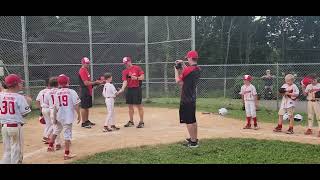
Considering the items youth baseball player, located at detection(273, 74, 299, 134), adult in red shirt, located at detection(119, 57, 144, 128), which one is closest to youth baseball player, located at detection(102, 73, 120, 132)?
adult in red shirt, located at detection(119, 57, 144, 128)

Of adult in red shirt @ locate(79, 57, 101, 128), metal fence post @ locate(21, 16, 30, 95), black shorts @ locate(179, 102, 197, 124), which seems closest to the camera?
black shorts @ locate(179, 102, 197, 124)

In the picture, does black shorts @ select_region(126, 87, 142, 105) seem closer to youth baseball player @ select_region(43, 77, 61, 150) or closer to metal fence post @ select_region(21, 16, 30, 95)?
youth baseball player @ select_region(43, 77, 61, 150)

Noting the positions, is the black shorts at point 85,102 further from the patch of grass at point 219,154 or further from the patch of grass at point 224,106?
the patch of grass at point 224,106

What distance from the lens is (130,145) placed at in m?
8.35

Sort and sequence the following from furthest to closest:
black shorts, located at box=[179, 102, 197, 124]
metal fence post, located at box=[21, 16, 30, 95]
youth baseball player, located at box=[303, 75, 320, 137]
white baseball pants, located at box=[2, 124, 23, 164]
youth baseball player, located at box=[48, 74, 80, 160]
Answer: metal fence post, located at box=[21, 16, 30, 95], youth baseball player, located at box=[303, 75, 320, 137], black shorts, located at box=[179, 102, 197, 124], youth baseball player, located at box=[48, 74, 80, 160], white baseball pants, located at box=[2, 124, 23, 164]

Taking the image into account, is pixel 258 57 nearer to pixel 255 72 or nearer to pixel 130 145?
pixel 255 72

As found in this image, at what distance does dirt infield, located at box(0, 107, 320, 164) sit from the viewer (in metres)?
7.98

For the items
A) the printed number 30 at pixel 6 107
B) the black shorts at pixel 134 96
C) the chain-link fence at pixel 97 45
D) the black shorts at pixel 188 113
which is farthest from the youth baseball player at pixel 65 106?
the chain-link fence at pixel 97 45

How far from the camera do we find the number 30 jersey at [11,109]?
6.53m

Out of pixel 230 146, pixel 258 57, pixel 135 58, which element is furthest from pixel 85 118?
pixel 258 57

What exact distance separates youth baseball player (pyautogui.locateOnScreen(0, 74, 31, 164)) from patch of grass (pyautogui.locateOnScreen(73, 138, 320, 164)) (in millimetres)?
1100

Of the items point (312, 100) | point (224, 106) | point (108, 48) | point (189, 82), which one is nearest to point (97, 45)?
point (108, 48)

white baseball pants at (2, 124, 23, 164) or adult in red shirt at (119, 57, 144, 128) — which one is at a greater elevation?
adult in red shirt at (119, 57, 144, 128)
